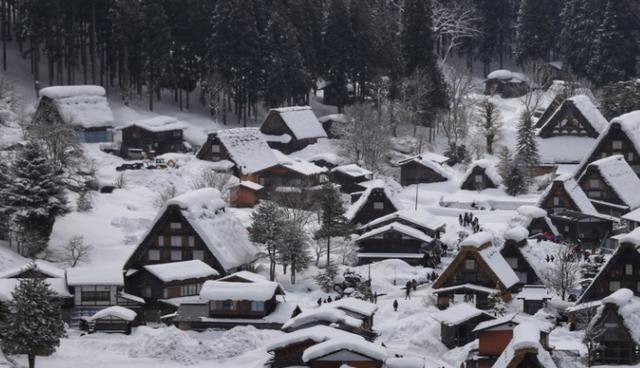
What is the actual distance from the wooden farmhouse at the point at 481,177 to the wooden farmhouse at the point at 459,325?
29302 mm

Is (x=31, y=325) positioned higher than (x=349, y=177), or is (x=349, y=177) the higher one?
(x=349, y=177)

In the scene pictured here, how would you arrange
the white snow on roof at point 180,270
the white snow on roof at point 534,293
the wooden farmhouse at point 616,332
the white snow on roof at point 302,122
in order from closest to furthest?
the wooden farmhouse at point 616,332, the white snow on roof at point 534,293, the white snow on roof at point 180,270, the white snow on roof at point 302,122

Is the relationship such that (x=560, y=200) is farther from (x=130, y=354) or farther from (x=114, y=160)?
(x=130, y=354)

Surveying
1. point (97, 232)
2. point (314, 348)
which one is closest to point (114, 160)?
point (97, 232)

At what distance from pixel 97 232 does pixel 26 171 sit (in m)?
5.47

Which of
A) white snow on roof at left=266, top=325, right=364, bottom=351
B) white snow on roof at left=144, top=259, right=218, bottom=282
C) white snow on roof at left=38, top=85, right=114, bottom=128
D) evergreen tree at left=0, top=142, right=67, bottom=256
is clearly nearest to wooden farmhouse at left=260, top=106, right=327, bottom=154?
white snow on roof at left=38, top=85, right=114, bottom=128

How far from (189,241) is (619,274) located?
18.8m

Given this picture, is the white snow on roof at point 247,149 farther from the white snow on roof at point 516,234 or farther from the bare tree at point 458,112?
the white snow on roof at point 516,234

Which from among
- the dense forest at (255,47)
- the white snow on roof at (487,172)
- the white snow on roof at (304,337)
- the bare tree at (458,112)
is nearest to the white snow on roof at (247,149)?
the dense forest at (255,47)

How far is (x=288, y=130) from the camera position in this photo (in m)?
100

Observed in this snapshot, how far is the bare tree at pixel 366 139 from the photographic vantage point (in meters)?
97.7

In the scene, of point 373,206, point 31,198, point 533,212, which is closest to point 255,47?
point 373,206

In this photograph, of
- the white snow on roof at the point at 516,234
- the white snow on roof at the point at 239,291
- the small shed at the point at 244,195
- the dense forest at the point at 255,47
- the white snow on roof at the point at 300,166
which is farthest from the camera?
the dense forest at the point at 255,47

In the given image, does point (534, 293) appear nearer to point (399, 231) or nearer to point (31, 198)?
point (399, 231)
